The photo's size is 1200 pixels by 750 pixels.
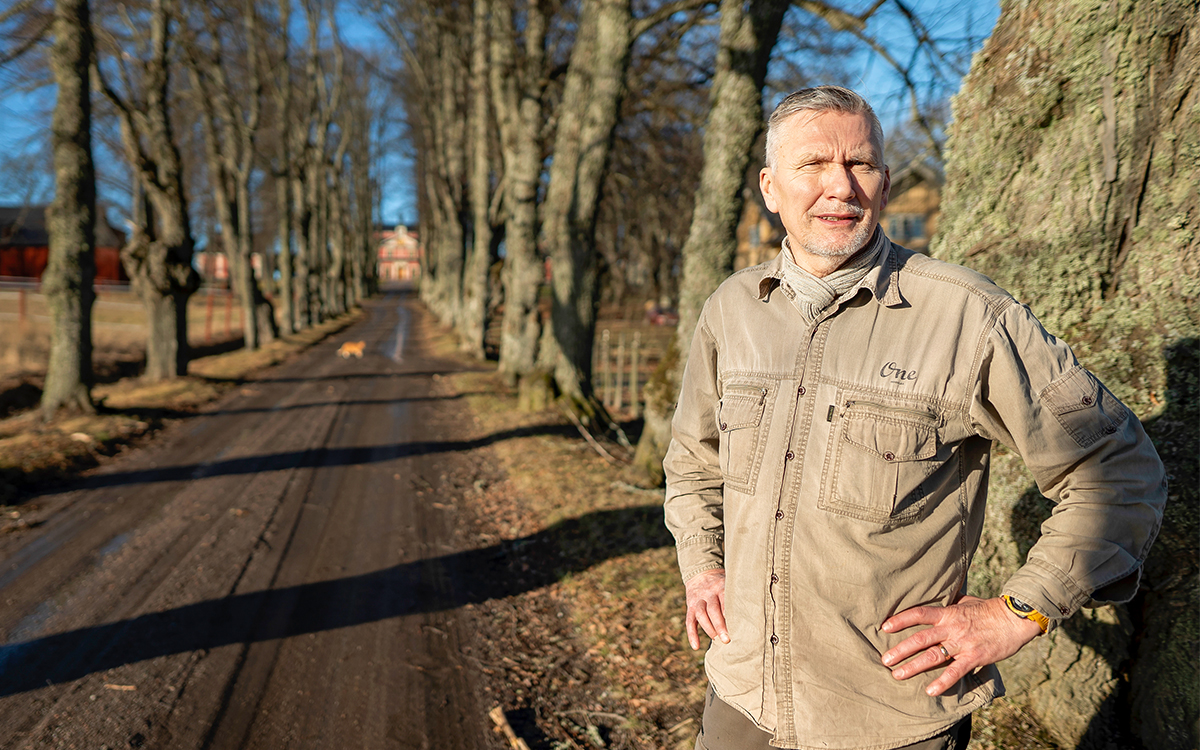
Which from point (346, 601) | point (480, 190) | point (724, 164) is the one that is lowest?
point (346, 601)

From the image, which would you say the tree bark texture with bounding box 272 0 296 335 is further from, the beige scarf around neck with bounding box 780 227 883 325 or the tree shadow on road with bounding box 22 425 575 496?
the beige scarf around neck with bounding box 780 227 883 325

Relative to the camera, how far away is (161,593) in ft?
15.9

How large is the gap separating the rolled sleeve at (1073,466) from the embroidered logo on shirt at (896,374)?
15 cm

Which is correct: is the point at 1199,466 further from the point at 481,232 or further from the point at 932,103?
the point at 481,232

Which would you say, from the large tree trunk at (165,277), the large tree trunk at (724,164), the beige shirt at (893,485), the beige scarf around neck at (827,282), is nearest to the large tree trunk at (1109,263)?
the beige shirt at (893,485)

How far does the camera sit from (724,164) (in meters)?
6.74

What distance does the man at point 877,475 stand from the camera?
4.88 feet

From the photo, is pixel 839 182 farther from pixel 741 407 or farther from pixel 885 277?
pixel 741 407

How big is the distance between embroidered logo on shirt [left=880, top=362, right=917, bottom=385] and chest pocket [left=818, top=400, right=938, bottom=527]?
0.07m

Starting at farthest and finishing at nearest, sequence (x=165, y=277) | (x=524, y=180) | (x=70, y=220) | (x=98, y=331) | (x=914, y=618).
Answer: (x=98, y=331) → (x=524, y=180) → (x=165, y=277) → (x=70, y=220) → (x=914, y=618)

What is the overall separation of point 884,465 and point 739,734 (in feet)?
2.66

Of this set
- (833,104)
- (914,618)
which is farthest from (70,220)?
(914,618)

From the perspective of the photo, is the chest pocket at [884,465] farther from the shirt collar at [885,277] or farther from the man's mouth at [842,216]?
the man's mouth at [842,216]

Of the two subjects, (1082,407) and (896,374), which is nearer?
(1082,407)
